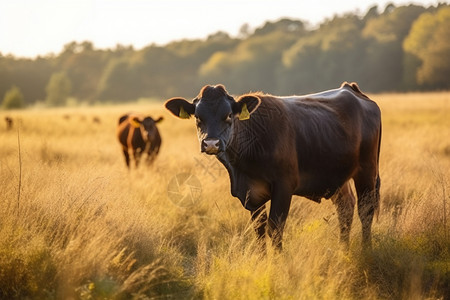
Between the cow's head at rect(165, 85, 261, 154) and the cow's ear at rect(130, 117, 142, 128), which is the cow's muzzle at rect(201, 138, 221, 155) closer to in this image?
the cow's head at rect(165, 85, 261, 154)

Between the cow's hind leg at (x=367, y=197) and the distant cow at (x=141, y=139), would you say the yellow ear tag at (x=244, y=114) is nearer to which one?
the cow's hind leg at (x=367, y=197)

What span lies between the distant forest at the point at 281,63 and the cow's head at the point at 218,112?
3280 centimetres

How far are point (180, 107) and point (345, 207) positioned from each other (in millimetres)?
2425

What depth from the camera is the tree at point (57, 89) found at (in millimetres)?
61031

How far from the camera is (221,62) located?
86.2 metres

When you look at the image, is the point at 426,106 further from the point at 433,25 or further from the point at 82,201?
the point at 433,25

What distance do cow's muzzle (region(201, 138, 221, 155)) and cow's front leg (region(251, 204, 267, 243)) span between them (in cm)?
94

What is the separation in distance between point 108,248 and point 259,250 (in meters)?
1.51

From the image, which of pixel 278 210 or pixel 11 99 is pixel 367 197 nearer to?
pixel 278 210

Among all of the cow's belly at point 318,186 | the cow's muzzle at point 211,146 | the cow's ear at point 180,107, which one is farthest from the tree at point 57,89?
the cow's muzzle at point 211,146

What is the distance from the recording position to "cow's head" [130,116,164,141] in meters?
13.1

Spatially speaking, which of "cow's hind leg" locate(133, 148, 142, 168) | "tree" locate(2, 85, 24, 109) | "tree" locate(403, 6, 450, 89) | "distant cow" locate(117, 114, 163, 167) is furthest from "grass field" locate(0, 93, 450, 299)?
"tree" locate(403, 6, 450, 89)

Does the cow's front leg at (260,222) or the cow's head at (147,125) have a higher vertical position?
the cow's head at (147,125)

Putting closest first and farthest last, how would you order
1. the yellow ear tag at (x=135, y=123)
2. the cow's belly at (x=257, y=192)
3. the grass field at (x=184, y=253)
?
the grass field at (x=184, y=253), the cow's belly at (x=257, y=192), the yellow ear tag at (x=135, y=123)
